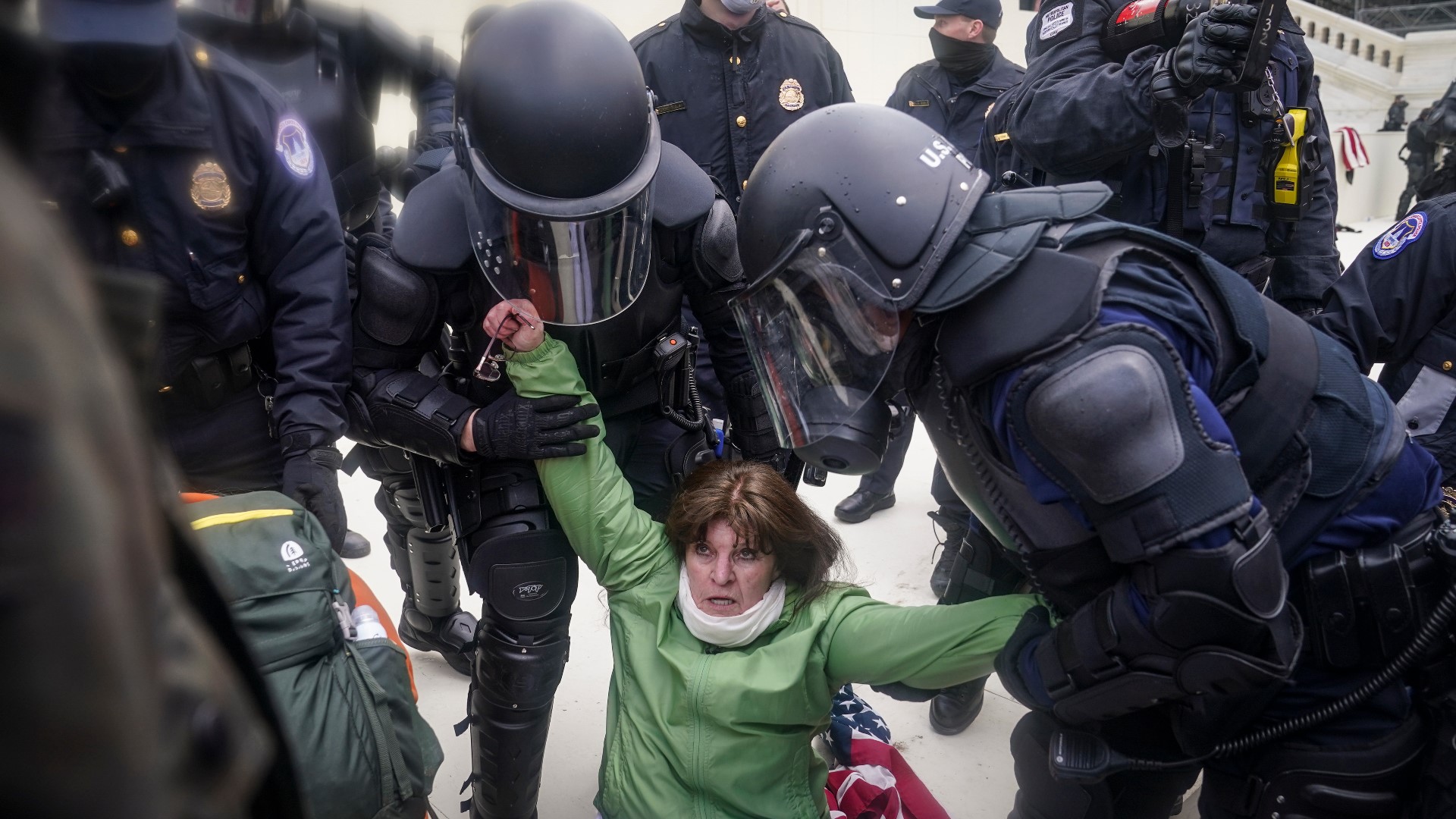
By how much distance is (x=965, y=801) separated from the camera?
238 cm

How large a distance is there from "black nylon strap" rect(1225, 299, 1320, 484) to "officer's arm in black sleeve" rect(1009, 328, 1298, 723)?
0.15 meters

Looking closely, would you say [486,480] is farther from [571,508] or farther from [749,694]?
[749,694]

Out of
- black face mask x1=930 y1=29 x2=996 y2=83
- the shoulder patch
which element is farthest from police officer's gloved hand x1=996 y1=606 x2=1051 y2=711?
black face mask x1=930 y1=29 x2=996 y2=83

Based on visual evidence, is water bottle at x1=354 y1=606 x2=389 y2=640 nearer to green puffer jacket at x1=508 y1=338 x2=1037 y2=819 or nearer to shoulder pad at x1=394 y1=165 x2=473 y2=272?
green puffer jacket at x1=508 y1=338 x2=1037 y2=819

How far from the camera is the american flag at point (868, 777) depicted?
2014 mm

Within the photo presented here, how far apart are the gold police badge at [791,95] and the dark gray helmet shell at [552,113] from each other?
5.29 ft

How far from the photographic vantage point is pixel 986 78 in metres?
4.20

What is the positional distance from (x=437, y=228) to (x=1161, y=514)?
4.64 feet

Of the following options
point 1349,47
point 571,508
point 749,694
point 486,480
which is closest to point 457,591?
point 486,480

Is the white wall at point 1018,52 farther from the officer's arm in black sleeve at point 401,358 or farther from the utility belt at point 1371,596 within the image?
the utility belt at point 1371,596

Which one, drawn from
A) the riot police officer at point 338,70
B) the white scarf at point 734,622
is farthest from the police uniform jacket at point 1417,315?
the riot police officer at point 338,70

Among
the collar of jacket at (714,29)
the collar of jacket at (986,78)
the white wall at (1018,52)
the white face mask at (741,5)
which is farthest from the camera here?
the collar of jacket at (986,78)

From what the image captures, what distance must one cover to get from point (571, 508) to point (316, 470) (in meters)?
0.51

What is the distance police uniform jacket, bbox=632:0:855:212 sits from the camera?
3389mm
